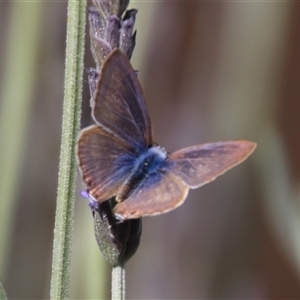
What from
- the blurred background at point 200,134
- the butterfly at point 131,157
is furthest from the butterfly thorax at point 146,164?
the blurred background at point 200,134

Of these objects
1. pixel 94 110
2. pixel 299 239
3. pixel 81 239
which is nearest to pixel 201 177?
pixel 94 110

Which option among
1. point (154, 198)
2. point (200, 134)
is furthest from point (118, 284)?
point (200, 134)

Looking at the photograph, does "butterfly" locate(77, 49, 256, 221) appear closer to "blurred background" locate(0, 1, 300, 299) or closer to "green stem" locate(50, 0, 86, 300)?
"green stem" locate(50, 0, 86, 300)

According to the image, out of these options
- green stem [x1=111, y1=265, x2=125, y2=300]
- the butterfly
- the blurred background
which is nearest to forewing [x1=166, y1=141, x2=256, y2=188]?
the butterfly

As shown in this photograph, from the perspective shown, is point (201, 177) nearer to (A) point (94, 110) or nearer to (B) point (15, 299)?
(A) point (94, 110)

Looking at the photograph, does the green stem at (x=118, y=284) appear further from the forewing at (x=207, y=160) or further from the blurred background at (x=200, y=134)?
the blurred background at (x=200, y=134)

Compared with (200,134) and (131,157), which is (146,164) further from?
(200,134)
